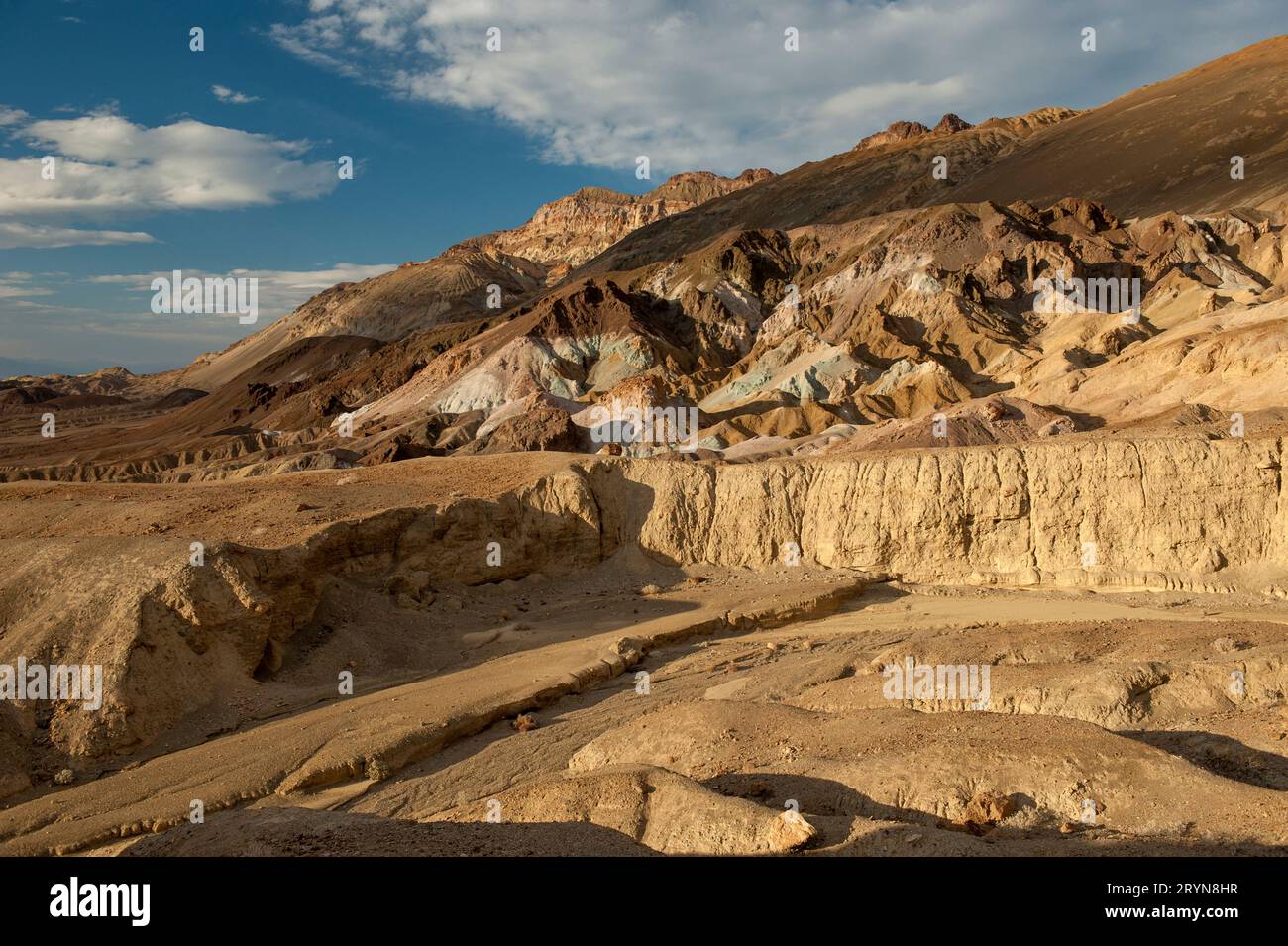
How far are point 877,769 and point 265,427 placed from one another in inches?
2920

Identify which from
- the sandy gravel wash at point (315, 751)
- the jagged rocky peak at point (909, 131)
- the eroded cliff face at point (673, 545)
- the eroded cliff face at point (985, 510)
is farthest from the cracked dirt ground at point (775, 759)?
the jagged rocky peak at point (909, 131)

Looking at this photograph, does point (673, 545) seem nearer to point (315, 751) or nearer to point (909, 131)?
point (315, 751)

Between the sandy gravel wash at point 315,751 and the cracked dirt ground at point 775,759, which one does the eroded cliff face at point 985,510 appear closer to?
the cracked dirt ground at point 775,759

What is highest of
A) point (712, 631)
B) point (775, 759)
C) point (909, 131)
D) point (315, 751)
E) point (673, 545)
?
point (909, 131)

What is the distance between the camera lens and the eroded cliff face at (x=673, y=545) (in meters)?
14.0

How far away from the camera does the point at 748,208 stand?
406 ft

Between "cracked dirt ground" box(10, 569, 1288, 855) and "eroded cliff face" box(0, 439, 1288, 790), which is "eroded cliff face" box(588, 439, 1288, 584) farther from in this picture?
"cracked dirt ground" box(10, 569, 1288, 855)

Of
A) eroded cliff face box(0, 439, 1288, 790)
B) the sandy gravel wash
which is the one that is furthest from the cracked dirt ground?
eroded cliff face box(0, 439, 1288, 790)

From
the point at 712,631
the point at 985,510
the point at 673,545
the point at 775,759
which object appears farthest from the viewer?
the point at 673,545

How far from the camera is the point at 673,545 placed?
2447 centimetres

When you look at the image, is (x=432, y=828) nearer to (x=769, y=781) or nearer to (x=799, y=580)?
(x=769, y=781)

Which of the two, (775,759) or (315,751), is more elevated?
(775,759)

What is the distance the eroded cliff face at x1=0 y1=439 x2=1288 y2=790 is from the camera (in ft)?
46.0

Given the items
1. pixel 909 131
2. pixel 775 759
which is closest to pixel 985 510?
pixel 775 759
